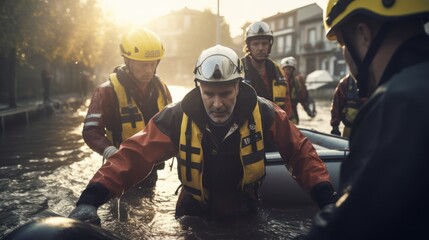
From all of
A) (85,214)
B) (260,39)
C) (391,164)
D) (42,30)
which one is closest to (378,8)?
(391,164)

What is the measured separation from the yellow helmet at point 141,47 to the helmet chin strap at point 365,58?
3.47m

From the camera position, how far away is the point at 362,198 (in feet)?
3.94

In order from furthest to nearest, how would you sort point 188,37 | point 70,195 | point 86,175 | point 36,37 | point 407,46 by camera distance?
point 188,37 → point 36,37 → point 86,175 → point 70,195 → point 407,46

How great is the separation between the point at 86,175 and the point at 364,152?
660cm

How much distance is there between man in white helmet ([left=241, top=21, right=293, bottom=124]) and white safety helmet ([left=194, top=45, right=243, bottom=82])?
2989mm

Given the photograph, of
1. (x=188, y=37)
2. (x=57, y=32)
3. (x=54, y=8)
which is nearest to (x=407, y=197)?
(x=54, y=8)

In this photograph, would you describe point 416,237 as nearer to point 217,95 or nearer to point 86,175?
point 217,95

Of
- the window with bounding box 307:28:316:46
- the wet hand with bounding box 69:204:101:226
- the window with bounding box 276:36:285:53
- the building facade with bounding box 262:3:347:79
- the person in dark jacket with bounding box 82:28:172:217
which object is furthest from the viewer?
the window with bounding box 276:36:285:53

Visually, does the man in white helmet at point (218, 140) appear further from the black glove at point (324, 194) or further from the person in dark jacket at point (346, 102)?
the person in dark jacket at point (346, 102)

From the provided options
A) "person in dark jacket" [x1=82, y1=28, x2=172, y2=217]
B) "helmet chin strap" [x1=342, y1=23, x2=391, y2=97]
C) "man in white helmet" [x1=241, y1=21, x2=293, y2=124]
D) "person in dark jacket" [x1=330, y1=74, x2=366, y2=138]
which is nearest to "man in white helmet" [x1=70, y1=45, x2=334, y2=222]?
"helmet chin strap" [x1=342, y1=23, x2=391, y2=97]

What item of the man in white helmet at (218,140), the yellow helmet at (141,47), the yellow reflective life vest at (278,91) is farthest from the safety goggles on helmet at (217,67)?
the yellow reflective life vest at (278,91)

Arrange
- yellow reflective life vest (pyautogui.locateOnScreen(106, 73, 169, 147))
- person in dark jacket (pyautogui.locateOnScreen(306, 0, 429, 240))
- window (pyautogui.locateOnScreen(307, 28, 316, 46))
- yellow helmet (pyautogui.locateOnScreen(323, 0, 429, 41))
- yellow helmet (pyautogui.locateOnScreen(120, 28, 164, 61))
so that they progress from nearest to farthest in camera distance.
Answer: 1. person in dark jacket (pyautogui.locateOnScreen(306, 0, 429, 240))
2. yellow helmet (pyautogui.locateOnScreen(323, 0, 429, 41))
3. yellow reflective life vest (pyautogui.locateOnScreen(106, 73, 169, 147))
4. yellow helmet (pyautogui.locateOnScreen(120, 28, 164, 61))
5. window (pyautogui.locateOnScreen(307, 28, 316, 46))

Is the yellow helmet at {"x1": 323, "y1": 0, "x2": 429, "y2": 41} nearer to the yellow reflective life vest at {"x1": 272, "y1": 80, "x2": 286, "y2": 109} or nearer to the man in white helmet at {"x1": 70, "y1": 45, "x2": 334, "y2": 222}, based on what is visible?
the man in white helmet at {"x1": 70, "y1": 45, "x2": 334, "y2": 222}

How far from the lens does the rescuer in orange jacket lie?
4586 mm
